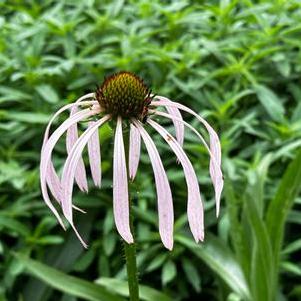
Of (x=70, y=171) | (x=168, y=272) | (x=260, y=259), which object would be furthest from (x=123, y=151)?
(x=168, y=272)

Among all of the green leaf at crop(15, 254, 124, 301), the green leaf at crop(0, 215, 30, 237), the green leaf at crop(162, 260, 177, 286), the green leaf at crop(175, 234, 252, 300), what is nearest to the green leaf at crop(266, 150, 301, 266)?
the green leaf at crop(175, 234, 252, 300)

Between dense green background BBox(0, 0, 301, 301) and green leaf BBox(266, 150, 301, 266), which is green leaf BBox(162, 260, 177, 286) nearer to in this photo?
dense green background BBox(0, 0, 301, 301)

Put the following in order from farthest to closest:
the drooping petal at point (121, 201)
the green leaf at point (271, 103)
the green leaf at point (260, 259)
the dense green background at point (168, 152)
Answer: the green leaf at point (271, 103) < the dense green background at point (168, 152) < the green leaf at point (260, 259) < the drooping petal at point (121, 201)

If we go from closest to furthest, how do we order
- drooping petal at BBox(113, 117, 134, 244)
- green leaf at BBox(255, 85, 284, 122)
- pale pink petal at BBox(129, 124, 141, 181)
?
drooping petal at BBox(113, 117, 134, 244) → pale pink petal at BBox(129, 124, 141, 181) → green leaf at BBox(255, 85, 284, 122)

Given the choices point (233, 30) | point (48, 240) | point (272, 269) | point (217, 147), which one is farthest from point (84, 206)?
point (217, 147)

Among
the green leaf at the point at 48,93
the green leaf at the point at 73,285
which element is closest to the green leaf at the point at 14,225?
the green leaf at the point at 73,285

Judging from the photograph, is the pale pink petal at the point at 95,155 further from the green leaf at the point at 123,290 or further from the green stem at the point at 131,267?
the green leaf at the point at 123,290

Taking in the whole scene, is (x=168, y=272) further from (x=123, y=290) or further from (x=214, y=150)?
(x=214, y=150)
